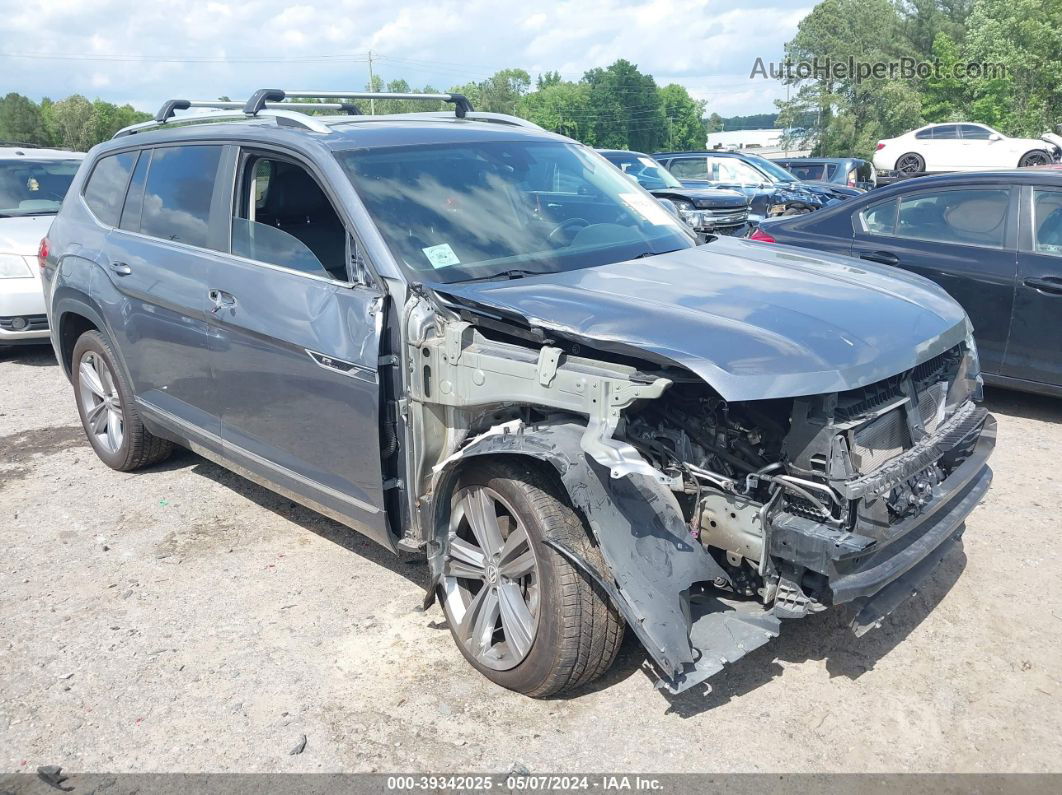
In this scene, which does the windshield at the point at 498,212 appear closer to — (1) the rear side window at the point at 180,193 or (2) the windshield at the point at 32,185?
(1) the rear side window at the point at 180,193

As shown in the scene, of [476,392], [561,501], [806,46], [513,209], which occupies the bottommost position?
[561,501]

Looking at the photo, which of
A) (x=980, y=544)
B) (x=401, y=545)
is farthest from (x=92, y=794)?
(x=980, y=544)

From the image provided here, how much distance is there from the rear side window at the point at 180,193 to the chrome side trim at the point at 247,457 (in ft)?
3.00

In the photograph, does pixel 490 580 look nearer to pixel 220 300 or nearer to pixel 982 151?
pixel 220 300

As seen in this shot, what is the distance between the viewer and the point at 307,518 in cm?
480

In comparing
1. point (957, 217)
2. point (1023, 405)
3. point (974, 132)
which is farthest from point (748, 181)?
point (1023, 405)

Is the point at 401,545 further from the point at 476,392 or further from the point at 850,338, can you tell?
the point at 850,338

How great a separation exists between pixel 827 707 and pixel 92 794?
2.44m

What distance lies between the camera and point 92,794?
2.81m

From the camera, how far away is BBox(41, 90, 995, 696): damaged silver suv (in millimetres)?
2783

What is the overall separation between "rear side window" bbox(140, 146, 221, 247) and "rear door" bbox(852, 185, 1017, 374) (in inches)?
179

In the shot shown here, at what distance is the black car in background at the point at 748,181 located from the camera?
1420 centimetres

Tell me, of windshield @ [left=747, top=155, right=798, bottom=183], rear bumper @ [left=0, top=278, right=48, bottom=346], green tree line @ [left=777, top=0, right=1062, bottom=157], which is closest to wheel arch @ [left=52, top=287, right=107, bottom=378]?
rear bumper @ [left=0, top=278, right=48, bottom=346]

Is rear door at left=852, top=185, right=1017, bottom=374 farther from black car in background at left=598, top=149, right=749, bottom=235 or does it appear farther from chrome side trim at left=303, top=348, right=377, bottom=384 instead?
black car in background at left=598, top=149, right=749, bottom=235
